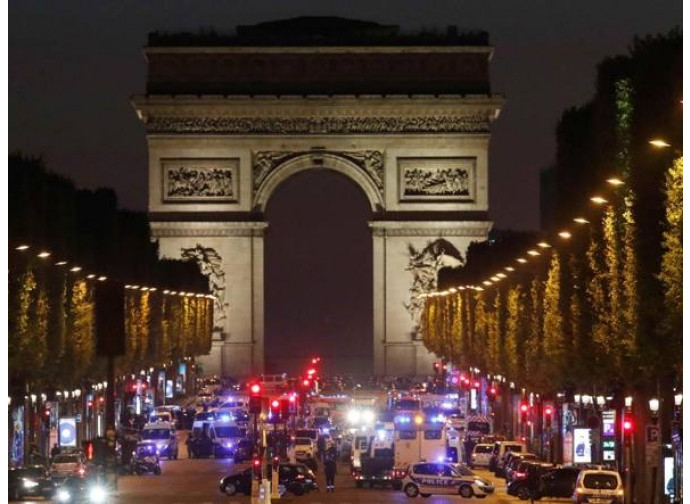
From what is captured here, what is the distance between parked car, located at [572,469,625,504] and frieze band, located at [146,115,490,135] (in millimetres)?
64580

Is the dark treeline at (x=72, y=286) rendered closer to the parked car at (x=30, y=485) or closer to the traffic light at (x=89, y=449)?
the traffic light at (x=89, y=449)

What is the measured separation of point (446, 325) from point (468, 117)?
573 inches

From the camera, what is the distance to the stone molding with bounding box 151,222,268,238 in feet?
332

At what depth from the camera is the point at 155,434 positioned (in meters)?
60.8

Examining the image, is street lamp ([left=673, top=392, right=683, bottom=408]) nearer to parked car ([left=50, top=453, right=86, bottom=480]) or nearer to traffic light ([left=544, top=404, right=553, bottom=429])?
parked car ([left=50, top=453, right=86, bottom=480])

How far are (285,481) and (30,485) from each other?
17.0ft

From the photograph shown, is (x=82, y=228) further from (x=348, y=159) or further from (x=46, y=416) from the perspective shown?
(x=348, y=159)

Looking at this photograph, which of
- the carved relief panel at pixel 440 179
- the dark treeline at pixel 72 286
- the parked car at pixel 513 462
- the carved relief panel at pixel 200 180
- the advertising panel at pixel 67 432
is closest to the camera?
the parked car at pixel 513 462

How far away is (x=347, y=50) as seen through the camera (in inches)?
3939

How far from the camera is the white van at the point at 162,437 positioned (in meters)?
60.2

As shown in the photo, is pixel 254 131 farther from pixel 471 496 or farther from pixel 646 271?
pixel 646 271

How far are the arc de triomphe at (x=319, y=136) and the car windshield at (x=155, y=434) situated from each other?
39.8 meters

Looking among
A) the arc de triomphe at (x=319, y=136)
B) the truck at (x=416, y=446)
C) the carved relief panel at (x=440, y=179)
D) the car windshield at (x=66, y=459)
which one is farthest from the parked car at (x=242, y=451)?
the carved relief panel at (x=440, y=179)

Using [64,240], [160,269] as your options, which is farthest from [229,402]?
[64,240]
